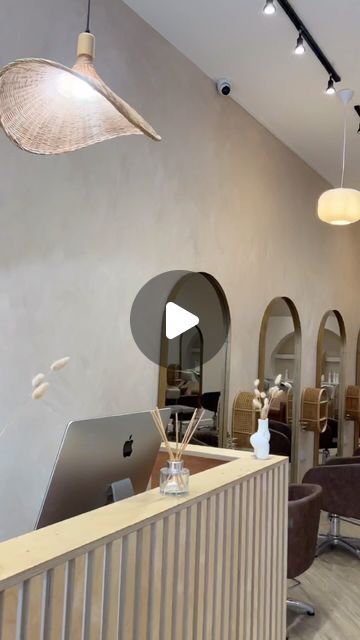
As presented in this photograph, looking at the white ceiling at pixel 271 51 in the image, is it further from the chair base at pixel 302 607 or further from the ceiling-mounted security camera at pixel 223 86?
the chair base at pixel 302 607

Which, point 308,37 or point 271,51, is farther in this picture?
point 271,51

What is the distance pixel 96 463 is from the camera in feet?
5.07

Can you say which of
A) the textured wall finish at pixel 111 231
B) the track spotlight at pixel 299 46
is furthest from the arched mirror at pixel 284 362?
the track spotlight at pixel 299 46

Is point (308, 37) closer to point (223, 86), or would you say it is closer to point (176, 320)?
point (223, 86)

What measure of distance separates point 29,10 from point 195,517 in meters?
2.43

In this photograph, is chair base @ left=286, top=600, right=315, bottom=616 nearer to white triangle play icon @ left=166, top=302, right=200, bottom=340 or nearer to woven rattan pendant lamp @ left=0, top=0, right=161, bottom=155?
white triangle play icon @ left=166, top=302, right=200, bottom=340

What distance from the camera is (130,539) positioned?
1320 millimetres

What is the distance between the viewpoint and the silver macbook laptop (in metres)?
1.44

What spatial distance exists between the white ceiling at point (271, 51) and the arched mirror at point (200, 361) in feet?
5.03

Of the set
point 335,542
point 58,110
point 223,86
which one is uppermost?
point 223,86
